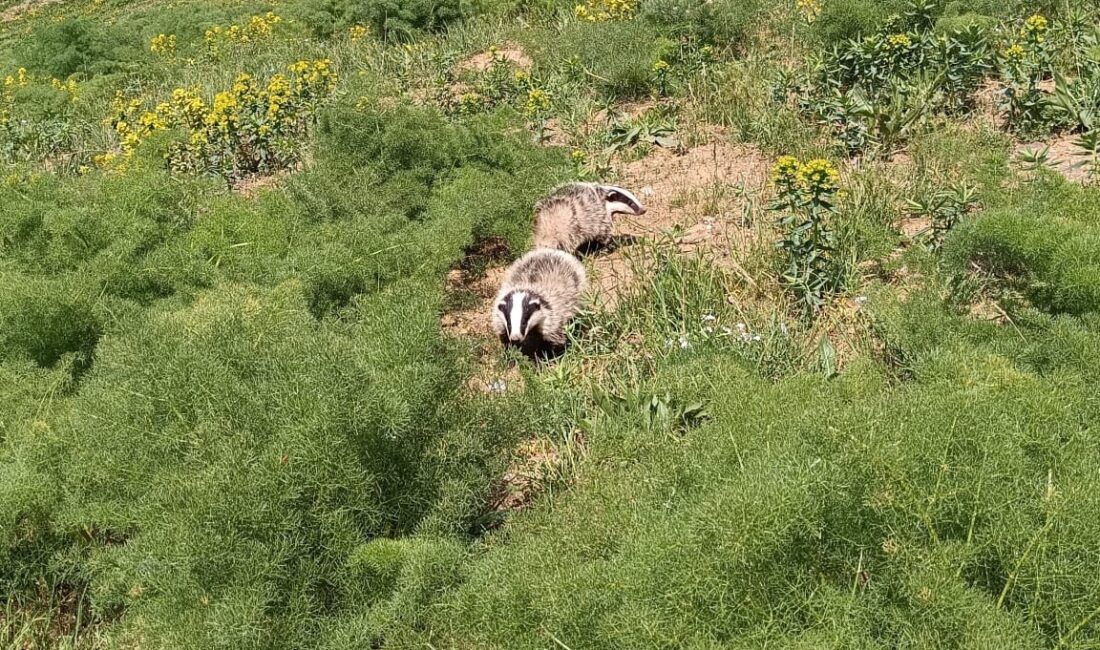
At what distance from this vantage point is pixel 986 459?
2699mm

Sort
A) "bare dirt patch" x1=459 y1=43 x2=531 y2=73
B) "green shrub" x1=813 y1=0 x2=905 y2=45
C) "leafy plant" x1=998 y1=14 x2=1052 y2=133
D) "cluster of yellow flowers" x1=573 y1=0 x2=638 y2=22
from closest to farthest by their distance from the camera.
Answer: "leafy plant" x1=998 y1=14 x2=1052 y2=133 < "green shrub" x1=813 y1=0 x2=905 y2=45 < "bare dirt patch" x1=459 y1=43 x2=531 y2=73 < "cluster of yellow flowers" x1=573 y1=0 x2=638 y2=22

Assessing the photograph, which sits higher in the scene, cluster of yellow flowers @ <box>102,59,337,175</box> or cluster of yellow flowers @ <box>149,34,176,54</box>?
cluster of yellow flowers @ <box>102,59,337,175</box>

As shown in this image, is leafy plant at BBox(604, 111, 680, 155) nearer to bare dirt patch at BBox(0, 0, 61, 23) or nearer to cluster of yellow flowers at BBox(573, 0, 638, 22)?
cluster of yellow flowers at BBox(573, 0, 638, 22)

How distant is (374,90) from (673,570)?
696 cm

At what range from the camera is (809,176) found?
509cm

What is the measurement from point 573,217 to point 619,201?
0.53 meters

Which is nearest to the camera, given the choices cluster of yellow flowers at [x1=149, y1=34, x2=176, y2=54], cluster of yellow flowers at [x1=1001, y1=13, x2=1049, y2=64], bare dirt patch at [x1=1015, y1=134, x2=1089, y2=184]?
bare dirt patch at [x1=1015, y1=134, x2=1089, y2=184]

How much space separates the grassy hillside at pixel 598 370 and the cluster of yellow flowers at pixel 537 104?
53mm

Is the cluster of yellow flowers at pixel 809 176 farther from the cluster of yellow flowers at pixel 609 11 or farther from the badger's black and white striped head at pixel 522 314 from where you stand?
the cluster of yellow flowers at pixel 609 11

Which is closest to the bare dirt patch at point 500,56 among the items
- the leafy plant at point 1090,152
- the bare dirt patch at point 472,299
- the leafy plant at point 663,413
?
the bare dirt patch at point 472,299

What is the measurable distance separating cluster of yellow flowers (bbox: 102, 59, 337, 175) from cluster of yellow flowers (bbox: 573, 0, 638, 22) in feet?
11.0

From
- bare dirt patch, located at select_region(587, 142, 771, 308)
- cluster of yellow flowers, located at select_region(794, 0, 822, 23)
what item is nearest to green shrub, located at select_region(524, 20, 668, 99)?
bare dirt patch, located at select_region(587, 142, 771, 308)

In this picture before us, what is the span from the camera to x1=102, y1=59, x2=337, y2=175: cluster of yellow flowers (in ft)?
24.1

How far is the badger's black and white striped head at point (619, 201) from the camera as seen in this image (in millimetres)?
6547
